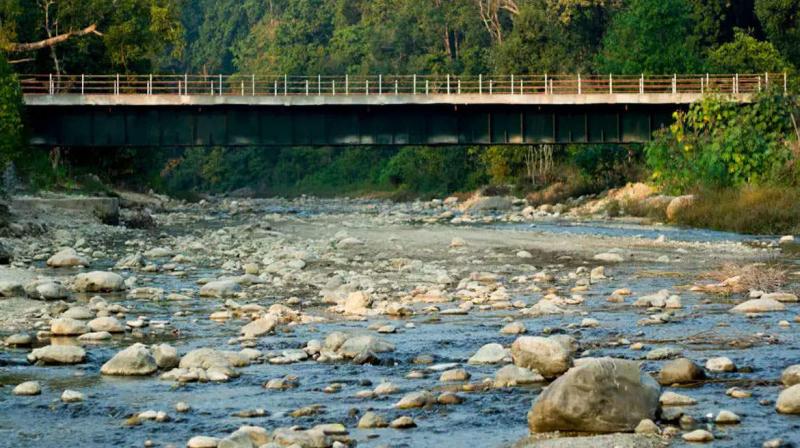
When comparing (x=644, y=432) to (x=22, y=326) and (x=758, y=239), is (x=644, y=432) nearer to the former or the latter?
(x=22, y=326)

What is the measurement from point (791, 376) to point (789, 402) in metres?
1.43

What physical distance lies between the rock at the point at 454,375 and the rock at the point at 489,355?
3.14 ft

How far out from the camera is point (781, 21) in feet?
320

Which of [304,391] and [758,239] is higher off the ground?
[304,391]

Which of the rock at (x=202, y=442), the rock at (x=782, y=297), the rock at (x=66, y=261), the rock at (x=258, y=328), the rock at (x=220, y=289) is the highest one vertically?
the rock at (x=202, y=442)

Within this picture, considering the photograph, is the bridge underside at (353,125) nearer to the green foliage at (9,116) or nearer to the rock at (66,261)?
the green foliage at (9,116)

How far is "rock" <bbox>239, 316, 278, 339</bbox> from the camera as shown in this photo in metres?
18.0

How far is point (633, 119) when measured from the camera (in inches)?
2623

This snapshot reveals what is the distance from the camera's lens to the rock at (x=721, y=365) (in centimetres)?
1485

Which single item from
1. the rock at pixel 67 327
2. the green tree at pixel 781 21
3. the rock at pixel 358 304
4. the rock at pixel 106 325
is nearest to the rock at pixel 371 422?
the rock at pixel 106 325

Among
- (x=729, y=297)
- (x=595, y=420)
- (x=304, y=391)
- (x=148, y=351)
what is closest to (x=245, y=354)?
(x=148, y=351)

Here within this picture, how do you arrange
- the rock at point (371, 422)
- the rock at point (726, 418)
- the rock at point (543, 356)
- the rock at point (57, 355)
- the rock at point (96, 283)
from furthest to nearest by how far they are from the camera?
1. the rock at point (96, 283)
2. the rock at point (57, 355)
3. the rock at point (543, 356)
4. the rock at point (371, 422)
5. the rock at point (726, 418)

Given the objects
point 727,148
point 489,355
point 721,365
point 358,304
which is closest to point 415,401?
point 489,355

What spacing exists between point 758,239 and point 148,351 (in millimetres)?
26306
